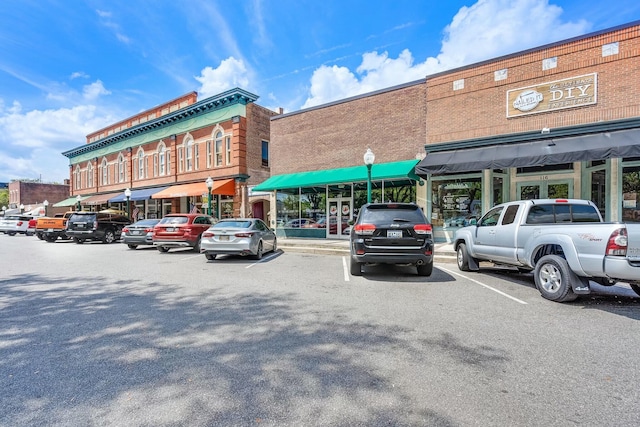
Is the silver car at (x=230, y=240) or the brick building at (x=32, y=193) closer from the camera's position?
the silver car at (x=230, y=240)

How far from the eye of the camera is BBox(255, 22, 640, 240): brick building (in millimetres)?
11719

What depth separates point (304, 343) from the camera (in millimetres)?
4059

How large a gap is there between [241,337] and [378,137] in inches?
555

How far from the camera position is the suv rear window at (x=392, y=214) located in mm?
7828

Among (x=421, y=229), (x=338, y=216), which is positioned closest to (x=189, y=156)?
(x=338, y=216)

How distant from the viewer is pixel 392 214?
791 cm

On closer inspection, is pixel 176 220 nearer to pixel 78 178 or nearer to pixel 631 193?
pixel 631 193

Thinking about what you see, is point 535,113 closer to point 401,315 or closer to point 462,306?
point 462,306

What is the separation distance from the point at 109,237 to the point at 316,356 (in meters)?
19.5

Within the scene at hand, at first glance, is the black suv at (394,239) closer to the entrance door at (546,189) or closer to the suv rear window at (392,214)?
the suv rear window at (392,214)

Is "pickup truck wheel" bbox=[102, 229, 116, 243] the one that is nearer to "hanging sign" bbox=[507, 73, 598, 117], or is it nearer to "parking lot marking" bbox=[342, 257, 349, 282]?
"parking lot marking" bbox=[342, 257, 349, 282]

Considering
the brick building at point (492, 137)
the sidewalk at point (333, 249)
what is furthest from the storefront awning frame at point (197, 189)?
the sidewalk at point (333, 249)

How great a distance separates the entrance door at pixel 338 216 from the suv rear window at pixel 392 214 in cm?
922

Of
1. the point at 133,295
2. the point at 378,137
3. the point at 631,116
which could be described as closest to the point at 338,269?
the point at 133,295
